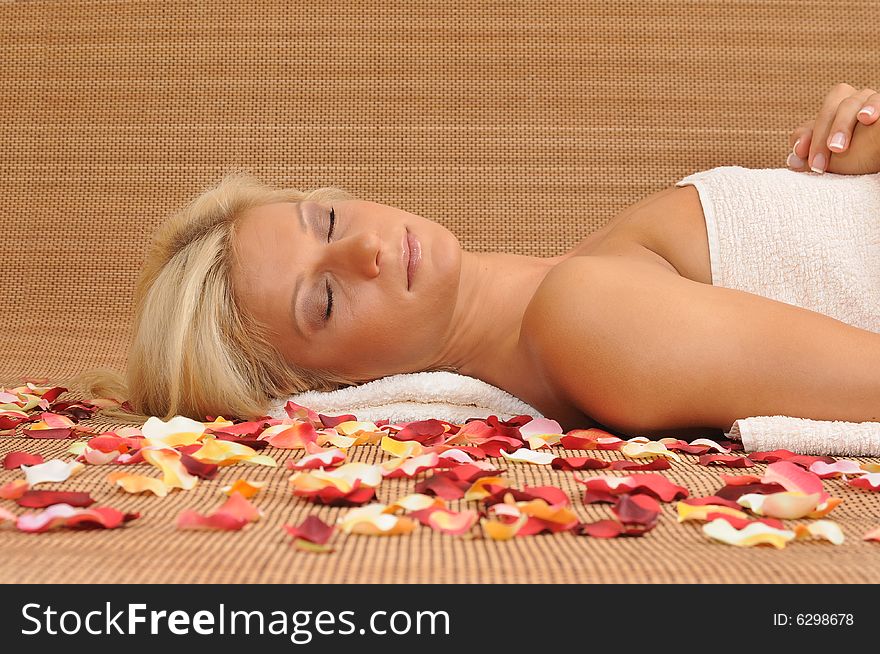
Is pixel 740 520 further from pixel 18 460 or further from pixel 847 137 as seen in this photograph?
pixel 847 137

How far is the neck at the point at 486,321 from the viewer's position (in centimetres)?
155

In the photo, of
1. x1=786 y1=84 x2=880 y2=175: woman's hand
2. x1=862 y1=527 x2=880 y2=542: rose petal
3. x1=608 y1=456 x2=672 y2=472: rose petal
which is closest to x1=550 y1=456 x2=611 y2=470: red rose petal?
x1=608 y1=456 x2=672 y2=472: rose petal

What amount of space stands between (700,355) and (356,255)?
50 centimetres

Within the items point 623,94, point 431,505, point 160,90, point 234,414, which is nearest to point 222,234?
point 234,414

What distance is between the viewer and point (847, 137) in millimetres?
1590

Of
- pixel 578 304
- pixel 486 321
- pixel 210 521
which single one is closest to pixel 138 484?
Result: pixel 210 521

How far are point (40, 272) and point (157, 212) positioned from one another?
0.34 meters

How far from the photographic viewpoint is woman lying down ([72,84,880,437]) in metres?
1.23

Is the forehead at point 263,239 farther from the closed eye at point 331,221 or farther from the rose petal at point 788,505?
the rose petal at point 788,505

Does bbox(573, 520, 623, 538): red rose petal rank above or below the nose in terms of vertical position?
below

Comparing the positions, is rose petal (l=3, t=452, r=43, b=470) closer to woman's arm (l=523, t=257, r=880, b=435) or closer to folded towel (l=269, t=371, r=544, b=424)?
folded towel (l=269, t=371, r=544, b=424)

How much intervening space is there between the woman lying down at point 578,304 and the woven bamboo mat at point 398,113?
0.67m

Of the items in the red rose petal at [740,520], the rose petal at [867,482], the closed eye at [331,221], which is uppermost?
the closed eye at [331,221]

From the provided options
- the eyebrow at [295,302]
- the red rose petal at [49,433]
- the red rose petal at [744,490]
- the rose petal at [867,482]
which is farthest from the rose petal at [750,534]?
the red rose petal at [49,433]
